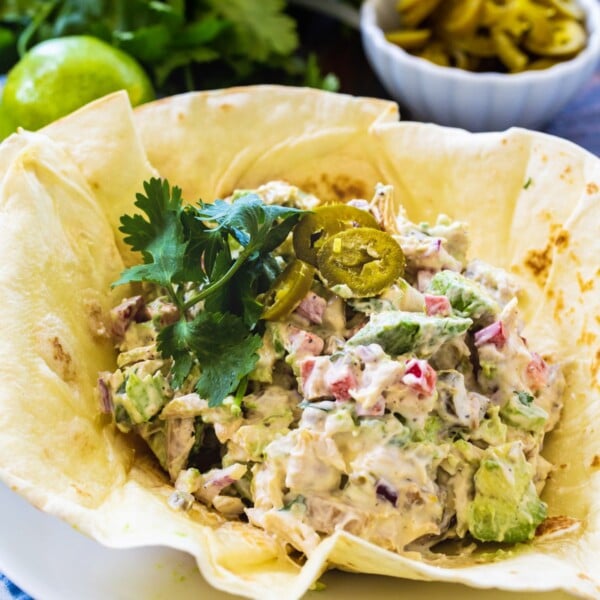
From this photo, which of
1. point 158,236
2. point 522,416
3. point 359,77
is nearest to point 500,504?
point 522,416

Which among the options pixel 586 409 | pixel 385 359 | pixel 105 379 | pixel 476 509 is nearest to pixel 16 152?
pixel 105 379

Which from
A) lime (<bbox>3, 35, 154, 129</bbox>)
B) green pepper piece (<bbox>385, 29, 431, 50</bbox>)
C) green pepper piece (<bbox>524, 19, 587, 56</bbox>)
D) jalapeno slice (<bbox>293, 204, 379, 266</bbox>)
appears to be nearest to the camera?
jalapeno slice (<bbox>293, 204, 379, 266</bbox>)

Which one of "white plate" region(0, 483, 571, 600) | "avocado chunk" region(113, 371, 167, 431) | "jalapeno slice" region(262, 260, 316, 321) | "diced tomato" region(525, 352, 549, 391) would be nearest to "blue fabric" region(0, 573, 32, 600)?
"white plate" region(0, 483, 571, 600)

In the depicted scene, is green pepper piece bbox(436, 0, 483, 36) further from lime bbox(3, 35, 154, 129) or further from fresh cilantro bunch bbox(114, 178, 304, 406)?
fresh cilantro bunch bbox(114, 178, 304, 406)

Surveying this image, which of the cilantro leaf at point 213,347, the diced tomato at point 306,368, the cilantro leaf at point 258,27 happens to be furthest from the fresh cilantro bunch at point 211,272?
the cilantro leaf at point 258,27

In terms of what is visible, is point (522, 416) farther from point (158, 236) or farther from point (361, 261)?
point (158, 236)

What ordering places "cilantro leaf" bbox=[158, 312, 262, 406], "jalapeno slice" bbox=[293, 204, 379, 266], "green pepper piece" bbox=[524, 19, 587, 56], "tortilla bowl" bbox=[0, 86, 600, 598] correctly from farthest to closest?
"green pepper piece" bbox=[524, 19, 587, 56] < "jalapeno slice" bbox=[293, 204, 379, 266] < "cilantro leaf" bbox=[158, 312, 262, 406] < "tortilla bowl" bbox=[0, 86, 600, 598]
